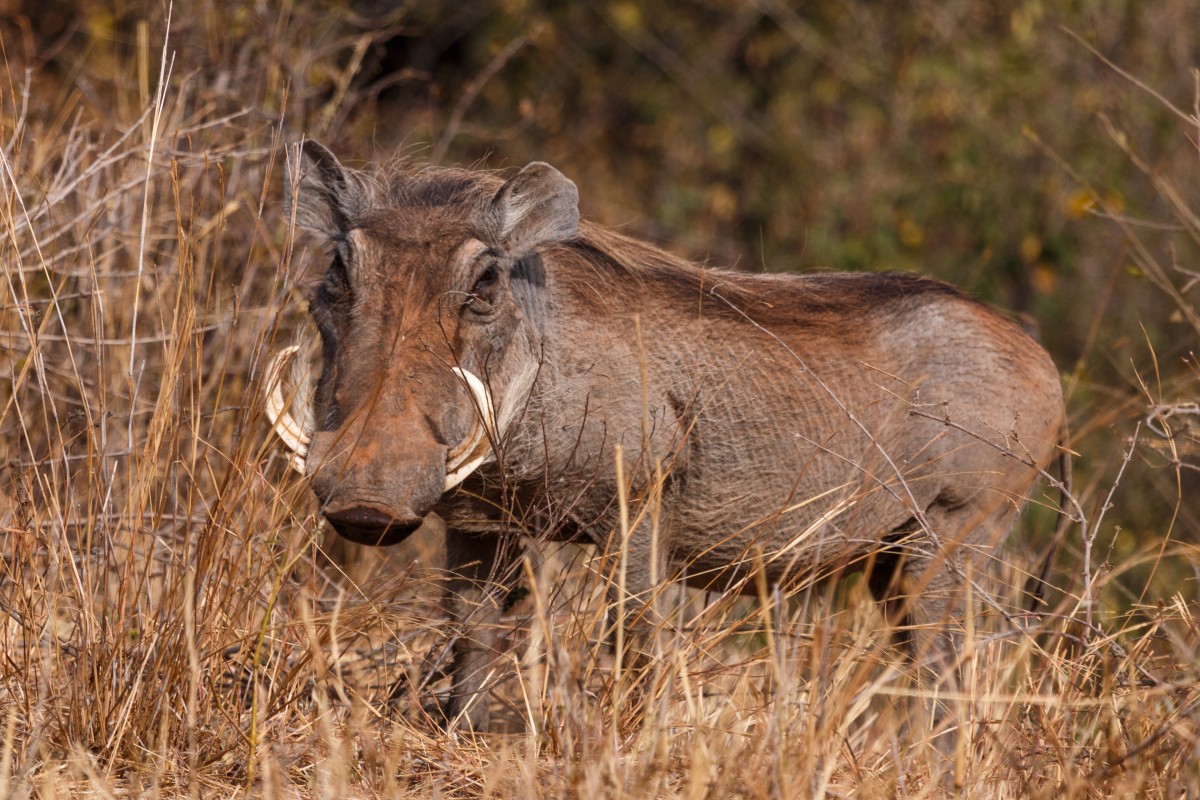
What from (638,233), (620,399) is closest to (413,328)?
(620,399)

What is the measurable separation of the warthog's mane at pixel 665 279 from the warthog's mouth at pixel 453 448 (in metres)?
0.56

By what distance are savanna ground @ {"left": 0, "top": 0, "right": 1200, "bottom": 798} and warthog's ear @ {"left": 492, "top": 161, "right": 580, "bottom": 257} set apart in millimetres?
503

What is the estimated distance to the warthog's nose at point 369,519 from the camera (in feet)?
8.77

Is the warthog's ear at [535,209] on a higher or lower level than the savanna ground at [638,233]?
higher

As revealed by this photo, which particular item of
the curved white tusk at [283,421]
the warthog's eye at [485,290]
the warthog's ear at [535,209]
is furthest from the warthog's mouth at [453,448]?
the warthog's ear at [535,209]

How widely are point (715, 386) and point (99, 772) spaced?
1.69 metres

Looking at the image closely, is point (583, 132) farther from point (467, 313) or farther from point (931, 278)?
point (467, 313)

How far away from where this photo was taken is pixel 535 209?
3.37 m

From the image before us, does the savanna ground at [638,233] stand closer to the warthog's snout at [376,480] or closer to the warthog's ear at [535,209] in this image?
the warthog's snout at [376,480]

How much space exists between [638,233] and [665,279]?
16.5 ft

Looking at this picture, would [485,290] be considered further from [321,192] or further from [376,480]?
[376,480]

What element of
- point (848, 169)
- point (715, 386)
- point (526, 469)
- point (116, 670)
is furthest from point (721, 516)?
point (848, 169)

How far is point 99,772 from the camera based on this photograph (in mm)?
2572

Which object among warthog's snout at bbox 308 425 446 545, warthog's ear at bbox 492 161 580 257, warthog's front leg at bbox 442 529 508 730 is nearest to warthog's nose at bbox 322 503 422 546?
warthog's snout at bbox 308 425 446 545
